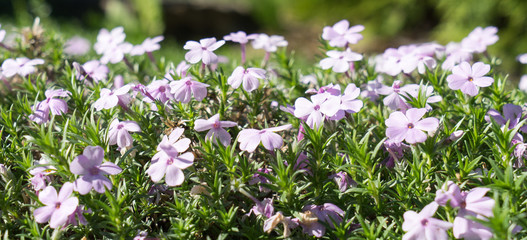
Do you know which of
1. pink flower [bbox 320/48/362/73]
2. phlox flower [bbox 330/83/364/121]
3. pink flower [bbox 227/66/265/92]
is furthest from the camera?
pink flower [bbox 320/48/362/73]

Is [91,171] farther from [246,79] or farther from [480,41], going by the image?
[480,41]

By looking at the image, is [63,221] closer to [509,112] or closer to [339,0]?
[509,112]

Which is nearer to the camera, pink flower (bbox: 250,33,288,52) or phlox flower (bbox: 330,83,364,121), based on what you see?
phlox flower (bbox: 330,83,364,121)

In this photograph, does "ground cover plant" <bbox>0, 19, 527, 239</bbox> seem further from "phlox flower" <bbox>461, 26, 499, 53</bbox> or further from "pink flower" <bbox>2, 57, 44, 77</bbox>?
"phlox flower" <bbox>461, 26, 499, 53</bbox>

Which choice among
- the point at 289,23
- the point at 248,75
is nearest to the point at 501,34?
the point at 289,23

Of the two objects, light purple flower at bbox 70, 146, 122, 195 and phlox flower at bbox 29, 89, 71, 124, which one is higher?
phlox flower at bbox 29, 89, 71, 124

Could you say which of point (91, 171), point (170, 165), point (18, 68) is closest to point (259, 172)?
point (170, 165)

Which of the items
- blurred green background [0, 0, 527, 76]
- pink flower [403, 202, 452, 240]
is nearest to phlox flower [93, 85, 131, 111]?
pink flower [403, 202, 452, 240]
